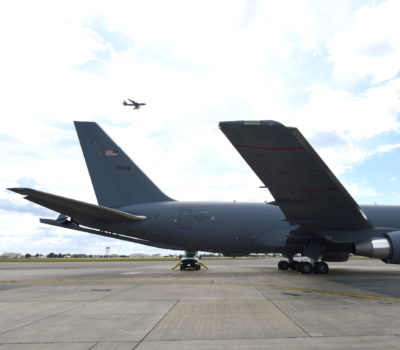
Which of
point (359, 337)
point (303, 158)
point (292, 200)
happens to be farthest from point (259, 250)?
point (359, 337)

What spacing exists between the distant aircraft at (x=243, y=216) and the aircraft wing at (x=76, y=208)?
4 centimetres

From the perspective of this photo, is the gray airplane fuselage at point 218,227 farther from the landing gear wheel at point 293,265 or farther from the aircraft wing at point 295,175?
the aircraft wing at point 295,175

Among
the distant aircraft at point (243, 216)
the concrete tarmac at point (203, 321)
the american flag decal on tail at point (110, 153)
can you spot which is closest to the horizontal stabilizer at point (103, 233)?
the distant aircraft at point (243, 216)

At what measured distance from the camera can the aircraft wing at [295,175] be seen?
10531 mm

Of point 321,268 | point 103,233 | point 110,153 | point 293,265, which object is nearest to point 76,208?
point 103,233

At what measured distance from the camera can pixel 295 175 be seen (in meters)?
12.5

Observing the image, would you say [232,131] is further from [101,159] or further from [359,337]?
[101,159]

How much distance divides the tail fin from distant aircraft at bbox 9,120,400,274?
0.06 m

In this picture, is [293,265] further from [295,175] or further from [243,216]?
[295,175]

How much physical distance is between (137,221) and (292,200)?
355 inches

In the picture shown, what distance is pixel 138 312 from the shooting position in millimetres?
6746

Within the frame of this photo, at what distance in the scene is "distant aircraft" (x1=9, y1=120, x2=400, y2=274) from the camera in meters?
13.5

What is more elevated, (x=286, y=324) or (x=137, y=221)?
(x=137, y=221)

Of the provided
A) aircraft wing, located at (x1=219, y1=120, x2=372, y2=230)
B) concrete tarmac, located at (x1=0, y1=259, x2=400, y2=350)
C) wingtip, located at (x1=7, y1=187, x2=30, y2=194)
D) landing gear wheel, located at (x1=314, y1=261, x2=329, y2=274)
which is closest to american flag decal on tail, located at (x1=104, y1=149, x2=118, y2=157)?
wingtip, located at (x1=7, y1=187, x2=30, y2=194)
